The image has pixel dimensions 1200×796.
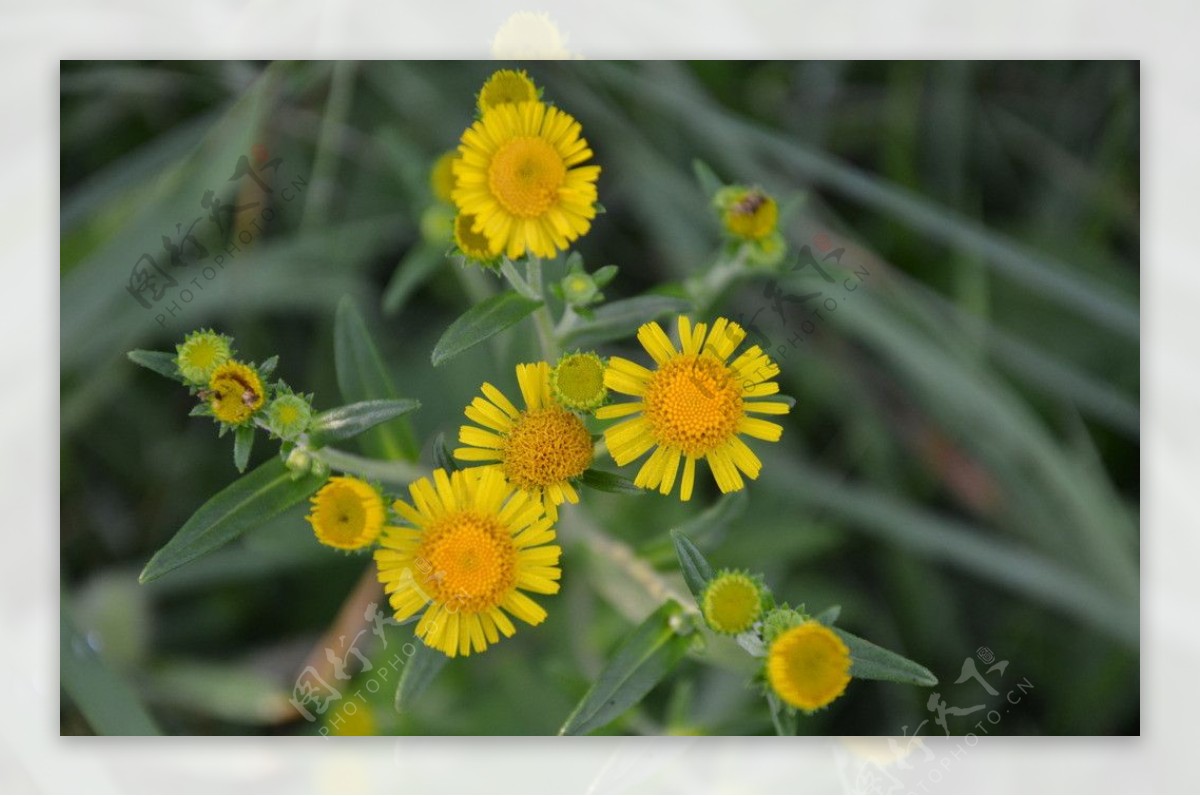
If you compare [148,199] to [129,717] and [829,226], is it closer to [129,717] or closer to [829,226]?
[129,717]

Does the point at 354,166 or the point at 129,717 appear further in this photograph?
the point at 354,166

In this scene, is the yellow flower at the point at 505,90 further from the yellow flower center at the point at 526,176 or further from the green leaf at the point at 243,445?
the green leaf at the point at 243,445

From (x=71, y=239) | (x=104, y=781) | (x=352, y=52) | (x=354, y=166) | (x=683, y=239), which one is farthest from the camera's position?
(x=354, y=166)

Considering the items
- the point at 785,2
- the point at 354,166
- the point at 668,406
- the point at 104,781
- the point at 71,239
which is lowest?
the point at 104,781

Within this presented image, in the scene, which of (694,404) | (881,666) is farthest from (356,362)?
(881,666)

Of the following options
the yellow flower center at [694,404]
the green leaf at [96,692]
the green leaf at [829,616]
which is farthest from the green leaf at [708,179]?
the green leaf at [96,692]

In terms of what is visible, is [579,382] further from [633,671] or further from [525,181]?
[633,671]

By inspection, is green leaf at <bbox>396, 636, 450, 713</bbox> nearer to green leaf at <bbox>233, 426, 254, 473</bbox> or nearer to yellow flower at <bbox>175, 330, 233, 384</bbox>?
green leaf at <bbox>233, 426, 254, 473</bbox>

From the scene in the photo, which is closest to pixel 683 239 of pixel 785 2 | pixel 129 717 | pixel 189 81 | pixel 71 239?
pixel 785 2
